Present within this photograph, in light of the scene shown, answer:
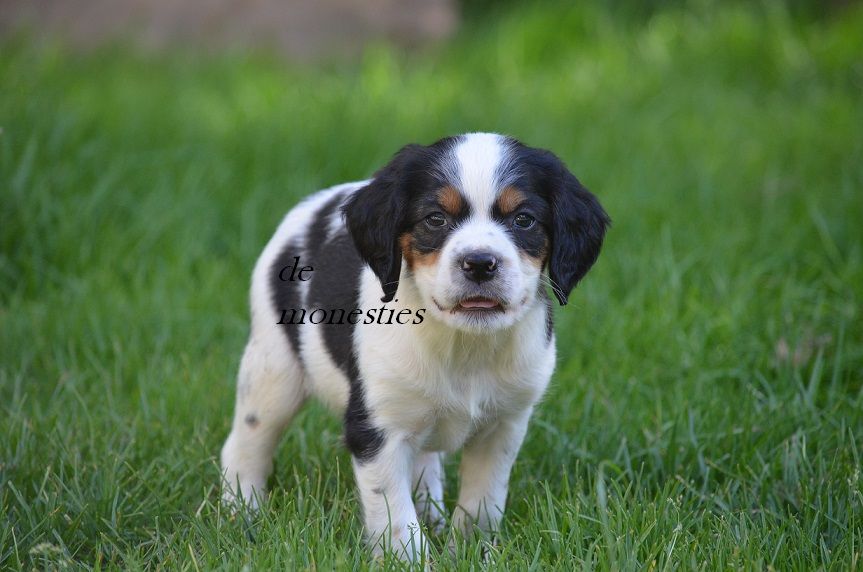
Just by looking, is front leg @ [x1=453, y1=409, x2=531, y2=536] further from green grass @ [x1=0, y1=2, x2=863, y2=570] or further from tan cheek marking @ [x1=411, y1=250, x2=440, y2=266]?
tan cheek marking @ [x1=411, y1=250, x2=440, y2=266]

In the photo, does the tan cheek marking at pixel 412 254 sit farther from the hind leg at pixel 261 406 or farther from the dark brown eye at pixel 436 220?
the hind leg at pixel 261 406

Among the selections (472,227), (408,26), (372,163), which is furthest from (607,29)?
(472,227)

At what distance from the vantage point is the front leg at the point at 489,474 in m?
3.27

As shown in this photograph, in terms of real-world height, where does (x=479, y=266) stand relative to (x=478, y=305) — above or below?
above

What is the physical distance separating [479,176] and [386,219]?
0.30m

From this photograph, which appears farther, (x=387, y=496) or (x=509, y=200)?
(x=387, y=496)

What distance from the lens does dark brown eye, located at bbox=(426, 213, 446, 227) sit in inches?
118

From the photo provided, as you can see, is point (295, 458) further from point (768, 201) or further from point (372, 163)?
point (768, 201)

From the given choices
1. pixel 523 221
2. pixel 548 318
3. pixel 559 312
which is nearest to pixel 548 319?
pixel 548 318

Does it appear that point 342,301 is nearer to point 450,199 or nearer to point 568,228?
point 450,199

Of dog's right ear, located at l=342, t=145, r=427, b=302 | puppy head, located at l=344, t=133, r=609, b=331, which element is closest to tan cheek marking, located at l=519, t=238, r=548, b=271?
puppy head, located at l=344, t=133, r=609, b=331

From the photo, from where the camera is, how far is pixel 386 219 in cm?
304

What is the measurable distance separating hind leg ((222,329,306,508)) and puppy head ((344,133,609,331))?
0.67m

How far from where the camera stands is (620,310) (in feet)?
15.7
